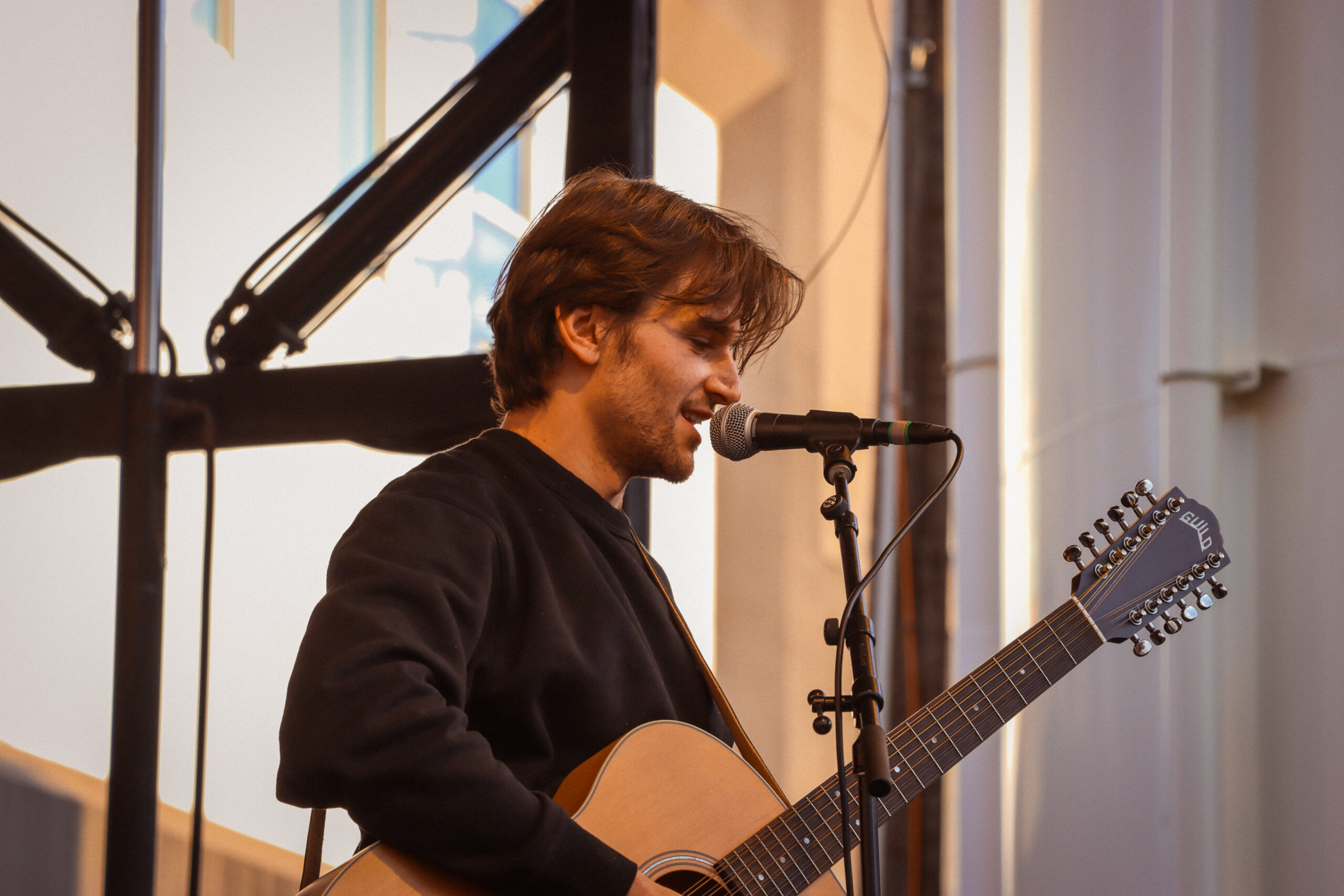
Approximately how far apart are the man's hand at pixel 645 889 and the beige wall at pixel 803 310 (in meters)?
1.52

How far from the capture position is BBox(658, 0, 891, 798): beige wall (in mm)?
2850

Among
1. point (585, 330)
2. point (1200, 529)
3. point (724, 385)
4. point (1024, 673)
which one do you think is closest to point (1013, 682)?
point (1024, 673)

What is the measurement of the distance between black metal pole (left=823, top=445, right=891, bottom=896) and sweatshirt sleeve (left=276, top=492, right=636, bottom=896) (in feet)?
0.95

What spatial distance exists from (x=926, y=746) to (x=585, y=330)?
82 centimetres

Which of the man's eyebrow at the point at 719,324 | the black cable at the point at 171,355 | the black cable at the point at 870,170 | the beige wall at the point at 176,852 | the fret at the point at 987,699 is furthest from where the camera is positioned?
the black cable at the point at 870,170

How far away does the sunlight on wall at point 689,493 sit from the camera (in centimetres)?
267

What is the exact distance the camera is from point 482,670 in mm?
1375

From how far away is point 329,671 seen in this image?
3.76 feet

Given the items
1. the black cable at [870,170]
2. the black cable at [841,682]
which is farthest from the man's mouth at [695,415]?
the black cable at [870,170]

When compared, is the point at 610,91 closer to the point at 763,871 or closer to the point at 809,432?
the point at 809,432

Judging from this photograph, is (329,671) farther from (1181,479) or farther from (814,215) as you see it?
(814,215)

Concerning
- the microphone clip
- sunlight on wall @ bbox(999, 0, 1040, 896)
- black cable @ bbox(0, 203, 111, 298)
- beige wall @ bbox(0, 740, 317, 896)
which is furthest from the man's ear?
sunlight on wall @ bbox(999, 0, 1040, 896)

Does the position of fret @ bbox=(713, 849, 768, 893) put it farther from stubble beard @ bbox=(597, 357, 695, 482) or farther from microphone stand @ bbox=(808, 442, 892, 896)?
stubble beard @ bbox=(597, 357, 695, 482)

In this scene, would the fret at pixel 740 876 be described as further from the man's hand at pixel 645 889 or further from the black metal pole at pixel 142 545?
the black metal pole at pixel 142 545
